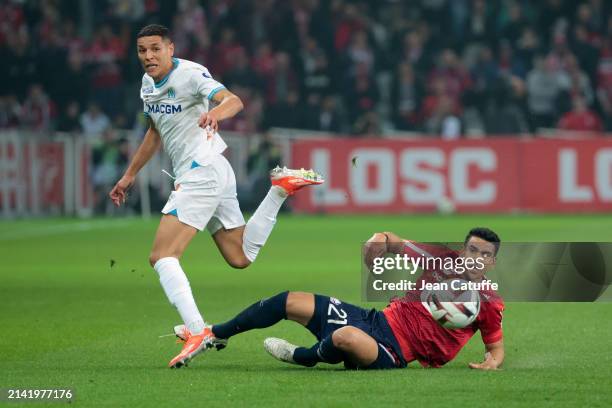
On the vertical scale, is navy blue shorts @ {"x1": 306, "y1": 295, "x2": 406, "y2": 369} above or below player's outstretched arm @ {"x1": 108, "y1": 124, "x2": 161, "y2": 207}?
below

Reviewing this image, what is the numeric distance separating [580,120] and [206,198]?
17999 mm

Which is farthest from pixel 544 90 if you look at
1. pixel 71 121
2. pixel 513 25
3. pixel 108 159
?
pixel 71 121

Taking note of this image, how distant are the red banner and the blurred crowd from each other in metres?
0.92

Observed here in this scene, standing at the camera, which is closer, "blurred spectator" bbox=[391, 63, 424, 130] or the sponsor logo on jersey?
the sponsor logo on jersey

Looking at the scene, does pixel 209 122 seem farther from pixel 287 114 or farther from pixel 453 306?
pixel 287 114

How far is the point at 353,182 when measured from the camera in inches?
992

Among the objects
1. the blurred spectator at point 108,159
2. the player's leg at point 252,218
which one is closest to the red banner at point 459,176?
the blurred spectator at point 108,159

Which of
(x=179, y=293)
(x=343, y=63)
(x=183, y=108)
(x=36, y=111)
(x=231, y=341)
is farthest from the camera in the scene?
(x=343, y=63)

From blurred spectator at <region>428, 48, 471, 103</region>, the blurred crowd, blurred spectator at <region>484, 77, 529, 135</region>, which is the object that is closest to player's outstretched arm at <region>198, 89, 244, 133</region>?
the blurred crowd

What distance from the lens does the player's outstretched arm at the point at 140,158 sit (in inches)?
372

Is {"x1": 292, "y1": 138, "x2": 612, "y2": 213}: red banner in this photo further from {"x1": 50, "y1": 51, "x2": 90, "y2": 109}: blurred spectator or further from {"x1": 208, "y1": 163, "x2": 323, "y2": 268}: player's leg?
{"x1": 208, "y1": 163, "x2": 323, "y2": 268}: player's leg

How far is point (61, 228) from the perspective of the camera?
22.8 metres

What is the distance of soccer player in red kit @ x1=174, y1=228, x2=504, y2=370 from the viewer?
7.85 metres

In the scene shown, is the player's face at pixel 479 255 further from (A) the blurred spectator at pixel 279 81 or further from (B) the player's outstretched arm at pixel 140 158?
(A) the blurred spectator at pixel 279 81
